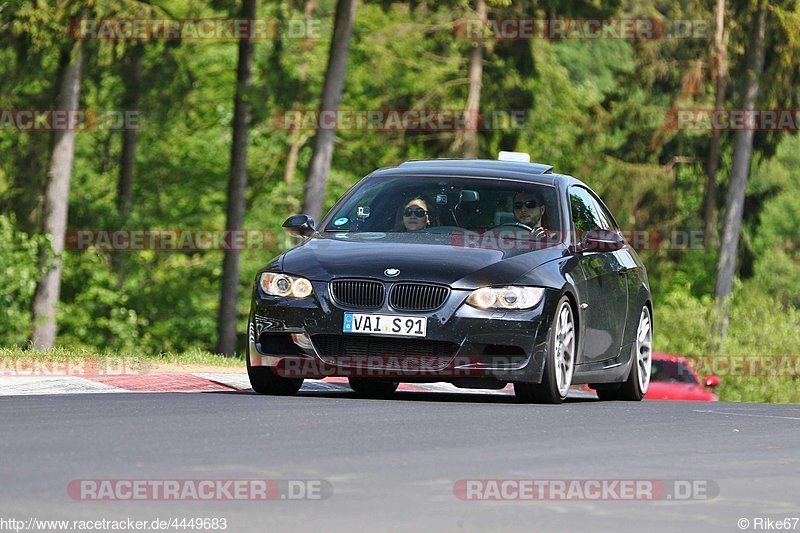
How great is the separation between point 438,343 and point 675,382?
567 inches

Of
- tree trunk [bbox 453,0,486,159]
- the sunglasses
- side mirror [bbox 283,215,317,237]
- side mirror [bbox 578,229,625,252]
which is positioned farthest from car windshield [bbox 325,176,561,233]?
tree trunk [bbox 453,0,486,159]

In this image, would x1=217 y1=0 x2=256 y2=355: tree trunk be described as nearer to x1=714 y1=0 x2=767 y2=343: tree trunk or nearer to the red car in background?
x1=714 y1=0 x2=767 y2=343: tree trunk

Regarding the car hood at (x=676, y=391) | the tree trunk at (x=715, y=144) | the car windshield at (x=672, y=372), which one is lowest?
the car hood at (x=676, y=391)

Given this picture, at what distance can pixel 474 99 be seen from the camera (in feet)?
151

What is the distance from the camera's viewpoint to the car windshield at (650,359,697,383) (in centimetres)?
2636

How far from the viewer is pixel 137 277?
152ft

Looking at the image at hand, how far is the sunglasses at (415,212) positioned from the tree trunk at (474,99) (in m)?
31.2

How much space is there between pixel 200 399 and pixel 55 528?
5.84m

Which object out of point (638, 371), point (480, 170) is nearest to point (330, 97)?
point (638, 371)

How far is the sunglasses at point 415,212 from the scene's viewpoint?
44.6 ft

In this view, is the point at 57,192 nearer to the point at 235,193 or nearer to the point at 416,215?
the point at 235,193

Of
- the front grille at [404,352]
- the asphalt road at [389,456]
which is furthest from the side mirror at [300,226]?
the front grille at [404,352]

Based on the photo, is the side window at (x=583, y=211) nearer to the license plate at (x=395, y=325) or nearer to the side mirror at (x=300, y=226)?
the side mirror at (x=300, y=226)

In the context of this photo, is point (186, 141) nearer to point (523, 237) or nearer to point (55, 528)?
point (523, 237)
